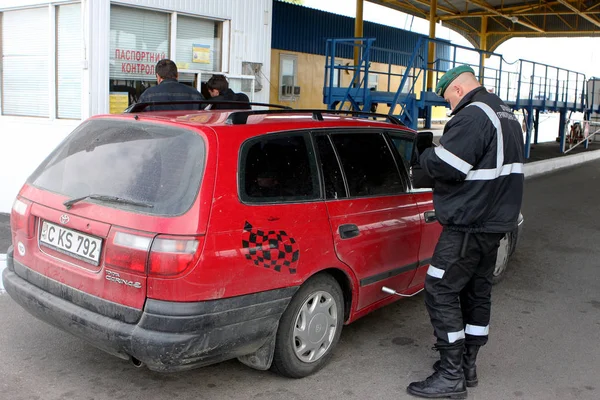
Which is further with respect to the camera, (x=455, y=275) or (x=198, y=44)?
(x=198, y=44)

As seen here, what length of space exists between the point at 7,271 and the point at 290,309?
1810 millimetres

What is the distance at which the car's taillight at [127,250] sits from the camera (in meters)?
3.04

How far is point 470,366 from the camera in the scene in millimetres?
3812

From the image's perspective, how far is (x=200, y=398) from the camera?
3.50 metres

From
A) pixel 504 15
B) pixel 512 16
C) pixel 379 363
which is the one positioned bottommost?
pixel 379 363

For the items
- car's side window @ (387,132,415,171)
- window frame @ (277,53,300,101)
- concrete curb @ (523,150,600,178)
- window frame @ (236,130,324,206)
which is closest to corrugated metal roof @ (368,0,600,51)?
window frame @ (277,53,300,101)

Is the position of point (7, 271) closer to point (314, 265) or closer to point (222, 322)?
point (222, 322)

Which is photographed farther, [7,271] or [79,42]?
[79,42]

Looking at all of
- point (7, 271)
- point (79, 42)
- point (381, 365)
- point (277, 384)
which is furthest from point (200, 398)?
point (79, 42)

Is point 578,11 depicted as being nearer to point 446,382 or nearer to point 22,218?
point 446,382

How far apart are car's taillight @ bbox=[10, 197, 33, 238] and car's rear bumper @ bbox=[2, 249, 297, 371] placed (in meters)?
0.31

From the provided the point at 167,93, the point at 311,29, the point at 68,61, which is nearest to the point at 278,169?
the point at 167,93

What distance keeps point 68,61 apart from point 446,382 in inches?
230

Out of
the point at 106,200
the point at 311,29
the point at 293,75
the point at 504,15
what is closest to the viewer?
the point at 106,200
